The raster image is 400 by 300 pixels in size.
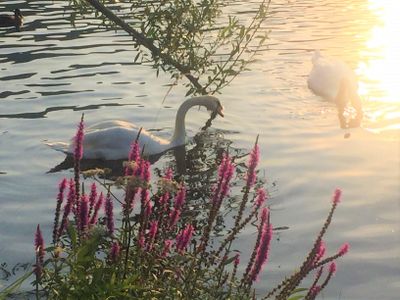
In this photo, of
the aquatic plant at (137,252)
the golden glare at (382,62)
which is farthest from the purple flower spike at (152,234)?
the golden glare at (382,62)

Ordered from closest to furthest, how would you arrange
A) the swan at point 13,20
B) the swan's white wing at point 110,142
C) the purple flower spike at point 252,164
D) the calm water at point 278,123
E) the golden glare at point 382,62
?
the purple flower spike at point 252,164, the calm water at point 278,123, the swan's white wing at point 110,142, the golden glare at point 382,62, the swan at point 13,20

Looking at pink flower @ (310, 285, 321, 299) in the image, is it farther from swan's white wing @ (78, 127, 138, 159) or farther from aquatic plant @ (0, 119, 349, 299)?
swan's white wing @ (78, 127, 138, 159)

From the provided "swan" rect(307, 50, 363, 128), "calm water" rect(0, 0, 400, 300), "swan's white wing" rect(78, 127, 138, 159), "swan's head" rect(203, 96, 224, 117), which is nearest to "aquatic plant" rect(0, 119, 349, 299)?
"calm water" rect(0, 0, 400, 300)

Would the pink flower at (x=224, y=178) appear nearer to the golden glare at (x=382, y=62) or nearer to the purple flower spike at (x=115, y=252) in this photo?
the purple flower spike at (x=115, y=252)

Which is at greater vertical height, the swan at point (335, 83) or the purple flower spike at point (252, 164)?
the purple flower spike at point (252, 164)

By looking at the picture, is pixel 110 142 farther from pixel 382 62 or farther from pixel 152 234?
pixel 382 62

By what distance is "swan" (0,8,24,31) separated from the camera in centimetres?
2722

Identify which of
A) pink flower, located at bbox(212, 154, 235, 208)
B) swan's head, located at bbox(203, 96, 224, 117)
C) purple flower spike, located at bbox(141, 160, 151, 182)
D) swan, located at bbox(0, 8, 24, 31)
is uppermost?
purple flower spike, located at bbox(141, 160, 151, 182)

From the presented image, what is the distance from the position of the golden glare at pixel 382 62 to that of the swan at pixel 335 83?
614 mm

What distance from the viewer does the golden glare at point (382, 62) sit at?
16661mm

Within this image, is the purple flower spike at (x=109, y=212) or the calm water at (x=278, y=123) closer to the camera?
the purple flower spike at (x=109, y=212)

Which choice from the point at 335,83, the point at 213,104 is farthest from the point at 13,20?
the point at 213,104

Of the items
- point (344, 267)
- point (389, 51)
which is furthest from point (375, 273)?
point (389, 51)

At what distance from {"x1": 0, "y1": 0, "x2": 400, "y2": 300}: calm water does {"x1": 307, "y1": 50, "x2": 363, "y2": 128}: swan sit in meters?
0.28
